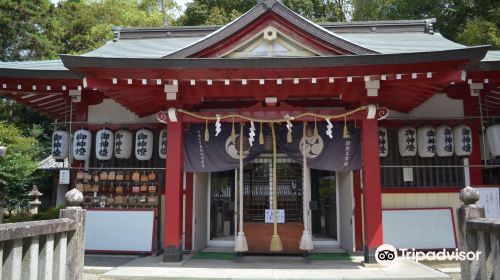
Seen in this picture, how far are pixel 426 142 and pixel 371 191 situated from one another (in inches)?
88.4

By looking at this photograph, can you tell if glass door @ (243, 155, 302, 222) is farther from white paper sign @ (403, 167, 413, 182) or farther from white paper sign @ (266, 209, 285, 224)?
white paper sign @ (403, 167, 413, 182)

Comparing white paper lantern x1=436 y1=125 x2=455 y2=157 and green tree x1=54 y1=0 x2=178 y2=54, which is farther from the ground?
green tree x1=54 y1=0 x2=178 y2=54

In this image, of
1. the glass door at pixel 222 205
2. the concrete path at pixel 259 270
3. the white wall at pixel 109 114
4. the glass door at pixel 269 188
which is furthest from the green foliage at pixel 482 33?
the white wall at pixel 109 114

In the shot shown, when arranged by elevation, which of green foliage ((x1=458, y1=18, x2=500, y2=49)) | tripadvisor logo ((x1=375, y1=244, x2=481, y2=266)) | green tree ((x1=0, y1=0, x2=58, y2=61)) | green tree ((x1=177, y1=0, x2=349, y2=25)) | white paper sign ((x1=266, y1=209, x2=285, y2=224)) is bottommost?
tripadvisor logo ((x1=375, y1=244, x2=481, y2=266))

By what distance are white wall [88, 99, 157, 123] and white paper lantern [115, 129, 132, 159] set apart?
0.54 metres

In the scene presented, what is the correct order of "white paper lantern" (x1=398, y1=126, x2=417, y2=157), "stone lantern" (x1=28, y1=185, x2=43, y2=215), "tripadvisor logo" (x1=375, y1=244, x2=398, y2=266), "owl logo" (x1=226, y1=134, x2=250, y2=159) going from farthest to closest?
"stone lantern" (x1=28, y1=185, x2=43, y2=215) < "white paper lantern" (x1=398, y1=126, x2=417, y2=157) < "owl logo" (x1=226, y1=134, x2=250, y2=159) < "tripadvisor logo" (x1=375, y1=244, x2=398, y2=266)

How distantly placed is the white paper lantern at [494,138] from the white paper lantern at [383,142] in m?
2.19

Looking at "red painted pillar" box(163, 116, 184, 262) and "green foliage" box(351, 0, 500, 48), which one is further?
"green foliage" box(351, 0, 500, 48)

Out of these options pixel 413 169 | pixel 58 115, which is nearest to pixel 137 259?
pixel 58 115

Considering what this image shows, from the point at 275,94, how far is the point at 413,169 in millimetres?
3802

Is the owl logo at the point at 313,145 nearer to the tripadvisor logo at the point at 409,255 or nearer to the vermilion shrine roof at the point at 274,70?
the vermilion shrine roof at the point at 274,70

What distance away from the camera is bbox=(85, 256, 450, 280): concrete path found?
6766mm

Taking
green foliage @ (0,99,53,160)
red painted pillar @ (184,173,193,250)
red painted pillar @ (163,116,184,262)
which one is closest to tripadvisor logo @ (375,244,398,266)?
red painted pillar @ (163,116,184,262)

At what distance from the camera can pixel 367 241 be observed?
25.0ft
